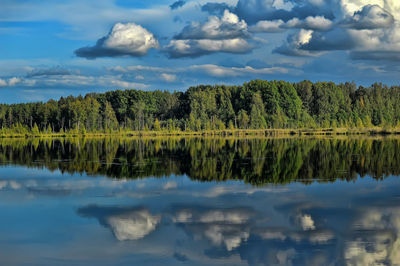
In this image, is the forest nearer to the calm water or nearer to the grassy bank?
the grassy bank

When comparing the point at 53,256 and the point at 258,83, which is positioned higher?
the point at 258,83

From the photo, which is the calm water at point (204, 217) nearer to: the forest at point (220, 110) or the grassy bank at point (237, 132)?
the grassy bank at point (237, 132)

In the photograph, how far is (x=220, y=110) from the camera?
436ft

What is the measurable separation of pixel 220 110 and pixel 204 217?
116781 mm

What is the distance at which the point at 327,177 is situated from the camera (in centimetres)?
2681

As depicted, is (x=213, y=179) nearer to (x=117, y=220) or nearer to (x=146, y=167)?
(x=146, y=167)

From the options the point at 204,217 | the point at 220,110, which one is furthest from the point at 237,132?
the point at 204,217

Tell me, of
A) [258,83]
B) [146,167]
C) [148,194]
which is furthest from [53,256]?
[258,83]

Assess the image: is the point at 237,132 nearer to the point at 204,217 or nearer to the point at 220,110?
the point at 220,110

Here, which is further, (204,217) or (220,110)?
(220,110)

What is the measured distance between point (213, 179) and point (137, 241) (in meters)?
13.5

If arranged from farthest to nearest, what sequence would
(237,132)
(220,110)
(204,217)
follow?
1. (220,110)
2. (237,132)
3. (204,217)

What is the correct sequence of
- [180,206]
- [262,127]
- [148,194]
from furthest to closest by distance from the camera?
[262,127]
[148,194]
[180,206]

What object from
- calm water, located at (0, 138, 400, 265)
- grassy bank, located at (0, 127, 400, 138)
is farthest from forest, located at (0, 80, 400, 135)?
calm water, located at (0, 138, 400, 265)
